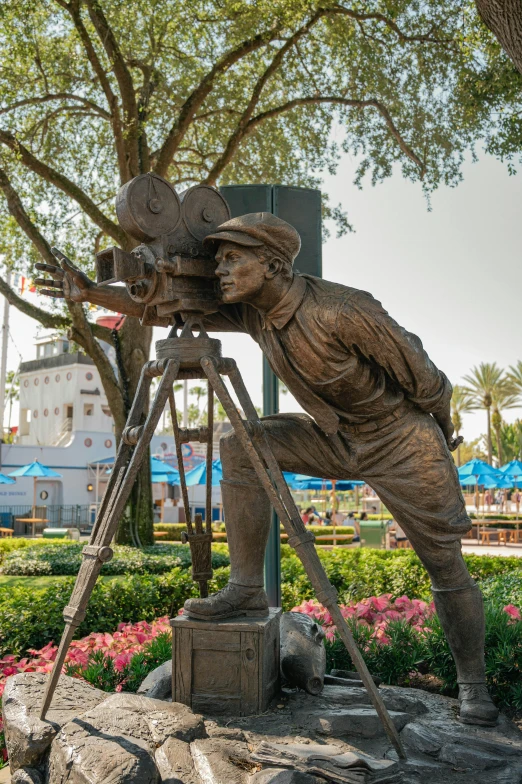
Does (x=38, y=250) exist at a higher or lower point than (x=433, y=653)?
higher

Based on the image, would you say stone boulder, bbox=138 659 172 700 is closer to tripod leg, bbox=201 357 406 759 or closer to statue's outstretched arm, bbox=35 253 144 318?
tripod leg, bbox=201 357 406 759

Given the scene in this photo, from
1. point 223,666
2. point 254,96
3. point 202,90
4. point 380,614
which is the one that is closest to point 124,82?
point 202,90

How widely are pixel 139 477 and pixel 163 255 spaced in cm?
907

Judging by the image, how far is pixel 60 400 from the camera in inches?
1457

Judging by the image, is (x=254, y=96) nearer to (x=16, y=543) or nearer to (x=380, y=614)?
(x=380, y=614)

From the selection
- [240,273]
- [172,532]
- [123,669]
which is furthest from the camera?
[172,532]

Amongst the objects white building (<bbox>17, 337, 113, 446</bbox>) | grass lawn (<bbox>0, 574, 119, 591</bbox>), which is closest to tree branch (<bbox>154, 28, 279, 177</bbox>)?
grass lawn (<bbox>0, 574, 119, 591</bbox>)

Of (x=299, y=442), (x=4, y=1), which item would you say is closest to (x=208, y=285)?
(x=299, y=442)

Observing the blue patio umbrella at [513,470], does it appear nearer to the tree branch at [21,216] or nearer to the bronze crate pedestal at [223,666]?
the tree branch at [21,216]

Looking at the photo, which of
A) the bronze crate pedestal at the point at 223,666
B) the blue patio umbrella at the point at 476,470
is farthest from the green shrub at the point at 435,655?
the blue patio umbrella at the point at 476,470

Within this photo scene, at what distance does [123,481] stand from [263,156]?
11.5 metres

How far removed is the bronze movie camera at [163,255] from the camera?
335 cm

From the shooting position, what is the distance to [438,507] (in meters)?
3.34

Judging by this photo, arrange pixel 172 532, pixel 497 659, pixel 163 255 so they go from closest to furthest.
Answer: pixel 163 255 → pixel 497 659 → pixel 172 532
